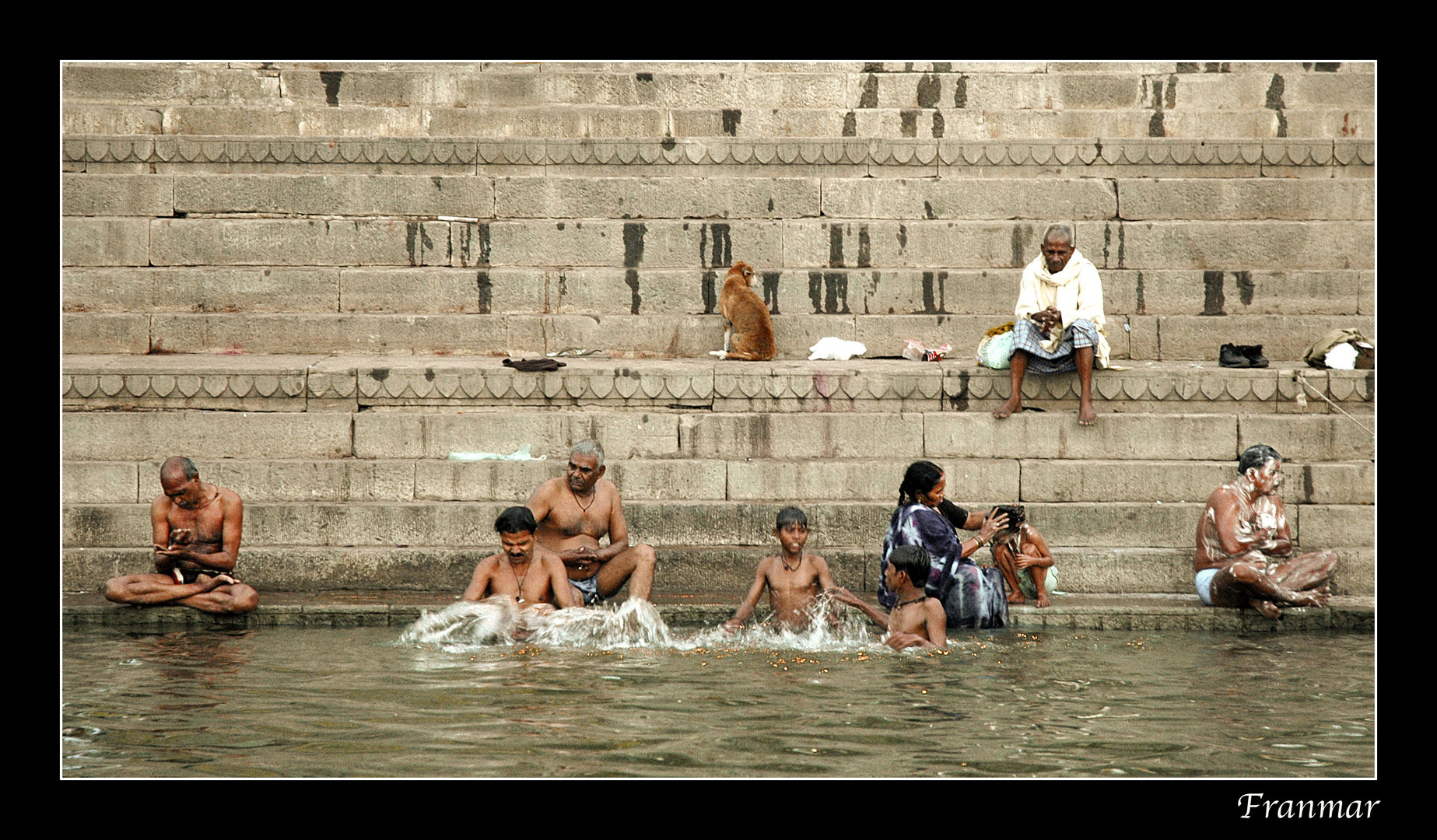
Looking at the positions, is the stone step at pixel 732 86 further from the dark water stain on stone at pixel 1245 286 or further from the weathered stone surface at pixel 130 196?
the dark water stain on stone at pixel 1245 286

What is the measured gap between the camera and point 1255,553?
24.8ft

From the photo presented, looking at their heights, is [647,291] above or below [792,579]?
above

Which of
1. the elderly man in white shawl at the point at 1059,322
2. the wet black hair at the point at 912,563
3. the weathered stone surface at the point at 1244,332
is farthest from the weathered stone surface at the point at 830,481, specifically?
the weathered stone surface at the point at 1244,332

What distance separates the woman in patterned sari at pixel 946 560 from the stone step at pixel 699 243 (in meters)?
3.33

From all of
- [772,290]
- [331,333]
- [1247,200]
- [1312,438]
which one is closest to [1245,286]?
[1247,200]

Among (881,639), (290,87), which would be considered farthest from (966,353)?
(290,87)

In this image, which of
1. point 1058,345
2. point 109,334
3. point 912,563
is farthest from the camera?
point 109,334

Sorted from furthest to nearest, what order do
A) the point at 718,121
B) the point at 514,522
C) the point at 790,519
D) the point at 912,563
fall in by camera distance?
the point at 718,121 → the point at 790,519 → the point at 514,522 → the point at 912,563

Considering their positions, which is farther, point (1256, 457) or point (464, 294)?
point (464, 294)

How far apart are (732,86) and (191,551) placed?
581cm

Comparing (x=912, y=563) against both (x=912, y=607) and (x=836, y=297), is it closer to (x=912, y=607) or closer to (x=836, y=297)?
(x=912, y=607)

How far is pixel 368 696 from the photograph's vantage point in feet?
19.4

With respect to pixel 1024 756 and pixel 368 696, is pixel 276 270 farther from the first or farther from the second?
pixel 1024 756

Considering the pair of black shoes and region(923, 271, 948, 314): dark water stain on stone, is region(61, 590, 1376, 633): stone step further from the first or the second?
region(923, 271, 948, 314): dark water stain on stone
